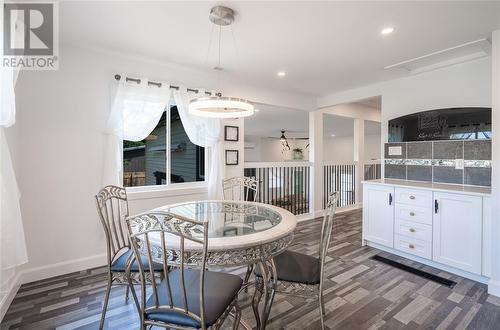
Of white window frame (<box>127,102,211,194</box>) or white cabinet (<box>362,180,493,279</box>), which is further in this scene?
white window frame (<box>127,102,211,194</box>)

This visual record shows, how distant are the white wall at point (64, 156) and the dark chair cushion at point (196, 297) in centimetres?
183

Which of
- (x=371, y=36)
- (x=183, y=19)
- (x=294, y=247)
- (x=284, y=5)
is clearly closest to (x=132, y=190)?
(x=183, y=19)

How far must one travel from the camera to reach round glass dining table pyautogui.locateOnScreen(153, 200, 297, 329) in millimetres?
1434

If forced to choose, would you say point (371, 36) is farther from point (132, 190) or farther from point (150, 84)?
point (132, 190)

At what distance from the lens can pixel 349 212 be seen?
18.0ft

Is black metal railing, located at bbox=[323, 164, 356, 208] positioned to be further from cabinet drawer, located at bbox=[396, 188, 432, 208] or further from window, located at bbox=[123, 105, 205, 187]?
window, located at bbox=[123, 105, 205, 187]

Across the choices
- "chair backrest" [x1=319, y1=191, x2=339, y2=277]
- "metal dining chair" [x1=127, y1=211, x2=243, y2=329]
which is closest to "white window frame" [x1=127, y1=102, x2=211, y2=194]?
"metal dining chair" [x1=127, y1=211, x2=243, y2=329]

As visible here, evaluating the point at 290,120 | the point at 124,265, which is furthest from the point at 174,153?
the point at 290,120

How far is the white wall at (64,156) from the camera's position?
2.52 meters

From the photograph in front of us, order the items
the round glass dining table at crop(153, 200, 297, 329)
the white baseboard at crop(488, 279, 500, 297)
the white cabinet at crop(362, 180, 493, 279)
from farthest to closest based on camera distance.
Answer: the white cabinet at crop(362, 180, 493, 279), the white baseboard at crop(488, 279, 500, 297), the round glass dining table at crop(153, 200, 297, 329)

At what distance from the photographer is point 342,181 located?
5.84m

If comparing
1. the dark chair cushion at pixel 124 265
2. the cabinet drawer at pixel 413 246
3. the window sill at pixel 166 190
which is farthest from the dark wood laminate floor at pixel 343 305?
the window sill at pixel 166 190

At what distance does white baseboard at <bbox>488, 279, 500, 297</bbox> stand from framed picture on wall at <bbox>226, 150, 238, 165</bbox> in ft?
10.6

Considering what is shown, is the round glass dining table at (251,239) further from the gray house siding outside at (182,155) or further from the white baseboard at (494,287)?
the white baseboard at (494,287)
